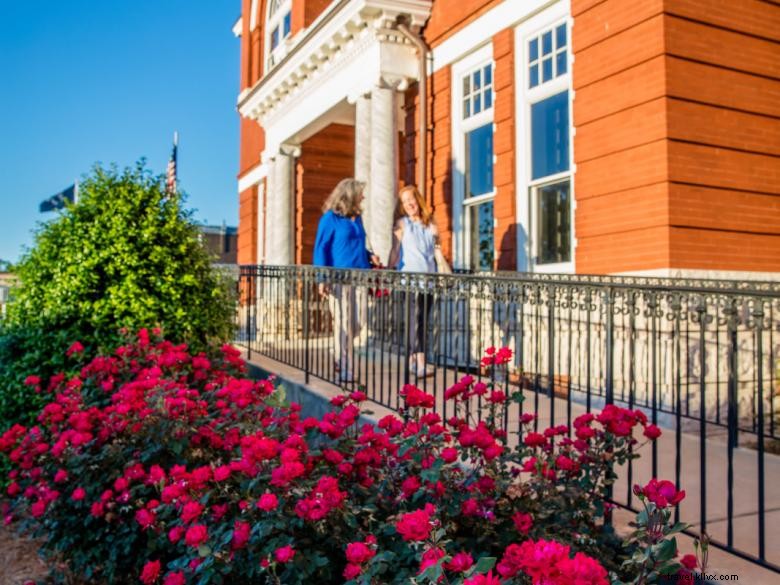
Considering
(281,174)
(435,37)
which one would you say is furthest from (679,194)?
(281,174)

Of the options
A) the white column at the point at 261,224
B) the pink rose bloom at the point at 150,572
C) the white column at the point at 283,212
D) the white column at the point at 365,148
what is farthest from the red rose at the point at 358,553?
the white column at the point at 261,224

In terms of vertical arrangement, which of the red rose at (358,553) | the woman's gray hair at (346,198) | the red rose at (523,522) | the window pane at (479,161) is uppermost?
the window pane at (479,161)

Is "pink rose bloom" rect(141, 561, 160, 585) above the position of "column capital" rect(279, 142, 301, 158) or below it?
below

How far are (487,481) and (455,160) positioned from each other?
744cm

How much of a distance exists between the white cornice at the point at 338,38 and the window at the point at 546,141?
2236 millimetres

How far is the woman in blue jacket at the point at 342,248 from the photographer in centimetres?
609

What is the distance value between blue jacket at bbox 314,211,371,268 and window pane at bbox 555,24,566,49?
11.4 feet

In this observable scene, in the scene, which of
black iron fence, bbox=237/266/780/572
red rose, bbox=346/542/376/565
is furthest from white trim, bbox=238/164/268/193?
red rose, bbox=346/542/376/565

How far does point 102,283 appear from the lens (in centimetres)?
609

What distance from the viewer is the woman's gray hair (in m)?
6.22

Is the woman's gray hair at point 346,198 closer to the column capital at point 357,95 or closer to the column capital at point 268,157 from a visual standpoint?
the column capital at point 357,95

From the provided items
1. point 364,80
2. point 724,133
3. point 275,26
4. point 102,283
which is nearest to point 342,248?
point 102,283

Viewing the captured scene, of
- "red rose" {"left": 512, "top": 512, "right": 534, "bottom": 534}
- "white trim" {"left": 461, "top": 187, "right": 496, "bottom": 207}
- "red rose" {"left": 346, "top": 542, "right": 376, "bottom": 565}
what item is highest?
"white trim" {"left": 461, "top": 187, "right": 496, "bottom": 207}

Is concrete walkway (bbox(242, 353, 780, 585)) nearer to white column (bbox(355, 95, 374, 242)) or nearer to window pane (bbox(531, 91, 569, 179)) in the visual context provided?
window pane (bbox(531, 91, 569, 179))
